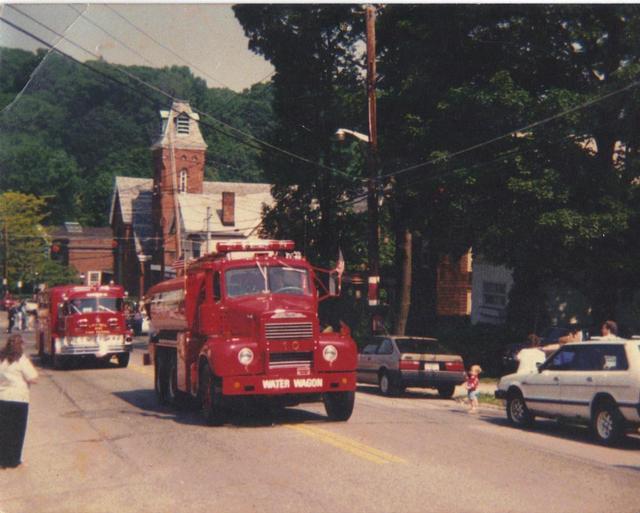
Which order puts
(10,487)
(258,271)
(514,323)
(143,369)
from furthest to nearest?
1. (514,323)
2. (143,369)
3. (258,271)
4. (10,487)

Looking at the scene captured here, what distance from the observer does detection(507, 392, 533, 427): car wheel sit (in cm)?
1678

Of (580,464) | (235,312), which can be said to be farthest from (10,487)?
(580,464)

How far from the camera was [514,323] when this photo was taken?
34.7 metres

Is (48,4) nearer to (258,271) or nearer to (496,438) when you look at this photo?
(258,271)

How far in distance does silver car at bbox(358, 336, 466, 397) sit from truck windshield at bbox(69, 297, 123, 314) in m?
11.7

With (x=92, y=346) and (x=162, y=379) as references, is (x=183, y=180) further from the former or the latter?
(x=162, y=379)

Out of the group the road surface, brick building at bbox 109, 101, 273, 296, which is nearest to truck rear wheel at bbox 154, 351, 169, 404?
the road surface

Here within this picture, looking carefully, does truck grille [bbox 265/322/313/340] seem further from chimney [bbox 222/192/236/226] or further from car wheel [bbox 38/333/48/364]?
chimney [bbox 222/192/236/226]

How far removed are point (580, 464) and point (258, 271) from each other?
666cm

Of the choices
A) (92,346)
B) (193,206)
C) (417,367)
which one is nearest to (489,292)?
(92,346)

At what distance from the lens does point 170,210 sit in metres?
76.8

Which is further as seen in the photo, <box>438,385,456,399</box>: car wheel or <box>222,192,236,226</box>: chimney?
<box>222,192,236,226</box>: chimney

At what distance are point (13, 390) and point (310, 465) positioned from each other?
13.4ft

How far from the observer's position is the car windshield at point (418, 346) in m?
23.3
